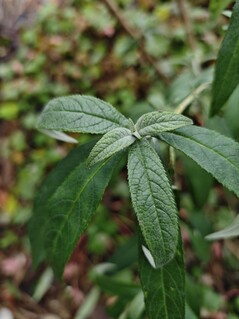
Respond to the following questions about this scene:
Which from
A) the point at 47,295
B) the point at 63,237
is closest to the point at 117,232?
the point at 47,295

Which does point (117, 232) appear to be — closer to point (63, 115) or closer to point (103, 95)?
point (103, 95)

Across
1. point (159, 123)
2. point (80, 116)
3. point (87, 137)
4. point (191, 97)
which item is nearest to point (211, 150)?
point (159, 123)

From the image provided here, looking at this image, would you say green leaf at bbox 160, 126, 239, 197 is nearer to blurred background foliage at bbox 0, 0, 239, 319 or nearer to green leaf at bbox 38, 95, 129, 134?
green leaf at bbox 38, 95, 129, 134

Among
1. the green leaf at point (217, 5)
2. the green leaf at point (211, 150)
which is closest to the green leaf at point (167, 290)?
the green leaf at point (211, 150)

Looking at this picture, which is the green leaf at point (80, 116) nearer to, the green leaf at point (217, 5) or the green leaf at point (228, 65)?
the green leaf at point (228, 65)

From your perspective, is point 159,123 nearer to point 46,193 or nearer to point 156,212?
point 156,212

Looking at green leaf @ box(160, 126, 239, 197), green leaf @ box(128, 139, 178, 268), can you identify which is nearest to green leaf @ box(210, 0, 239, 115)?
green leaf @ box(160, 126, 239, 197)
